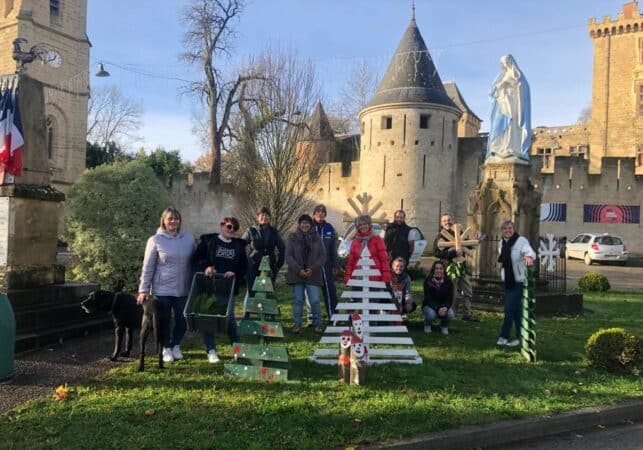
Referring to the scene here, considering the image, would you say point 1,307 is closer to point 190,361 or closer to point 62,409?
point 62,409

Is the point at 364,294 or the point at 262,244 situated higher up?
the point at 262,244

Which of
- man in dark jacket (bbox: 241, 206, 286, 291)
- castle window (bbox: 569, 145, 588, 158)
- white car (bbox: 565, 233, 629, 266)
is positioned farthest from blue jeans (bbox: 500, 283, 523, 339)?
castle window (bbox: 569, 145, 588, 158)

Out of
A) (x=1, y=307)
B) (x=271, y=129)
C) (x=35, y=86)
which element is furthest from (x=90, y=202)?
(x=1, y=307)

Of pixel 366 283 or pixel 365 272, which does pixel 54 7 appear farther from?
pixel 366 283

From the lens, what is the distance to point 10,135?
763 cm

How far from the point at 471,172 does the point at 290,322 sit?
23.8m

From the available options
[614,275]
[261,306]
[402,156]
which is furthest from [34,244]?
[402,156]

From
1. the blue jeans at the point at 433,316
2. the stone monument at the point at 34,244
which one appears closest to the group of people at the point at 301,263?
the blue jeans at the point at 433,316

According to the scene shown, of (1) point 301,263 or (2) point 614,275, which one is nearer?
(1) point 301,263

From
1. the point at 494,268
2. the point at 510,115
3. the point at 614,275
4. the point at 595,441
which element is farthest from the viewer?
the point at 614,275

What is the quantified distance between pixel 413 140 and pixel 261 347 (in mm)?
24388

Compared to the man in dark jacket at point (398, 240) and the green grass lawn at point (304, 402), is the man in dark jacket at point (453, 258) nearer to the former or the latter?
the man in dark jacket at point (398, 240)

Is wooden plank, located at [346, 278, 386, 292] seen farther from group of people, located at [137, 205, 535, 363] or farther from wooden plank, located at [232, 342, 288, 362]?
wooden plank, located at [232, 342, 288, 362]

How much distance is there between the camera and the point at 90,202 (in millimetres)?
12766
